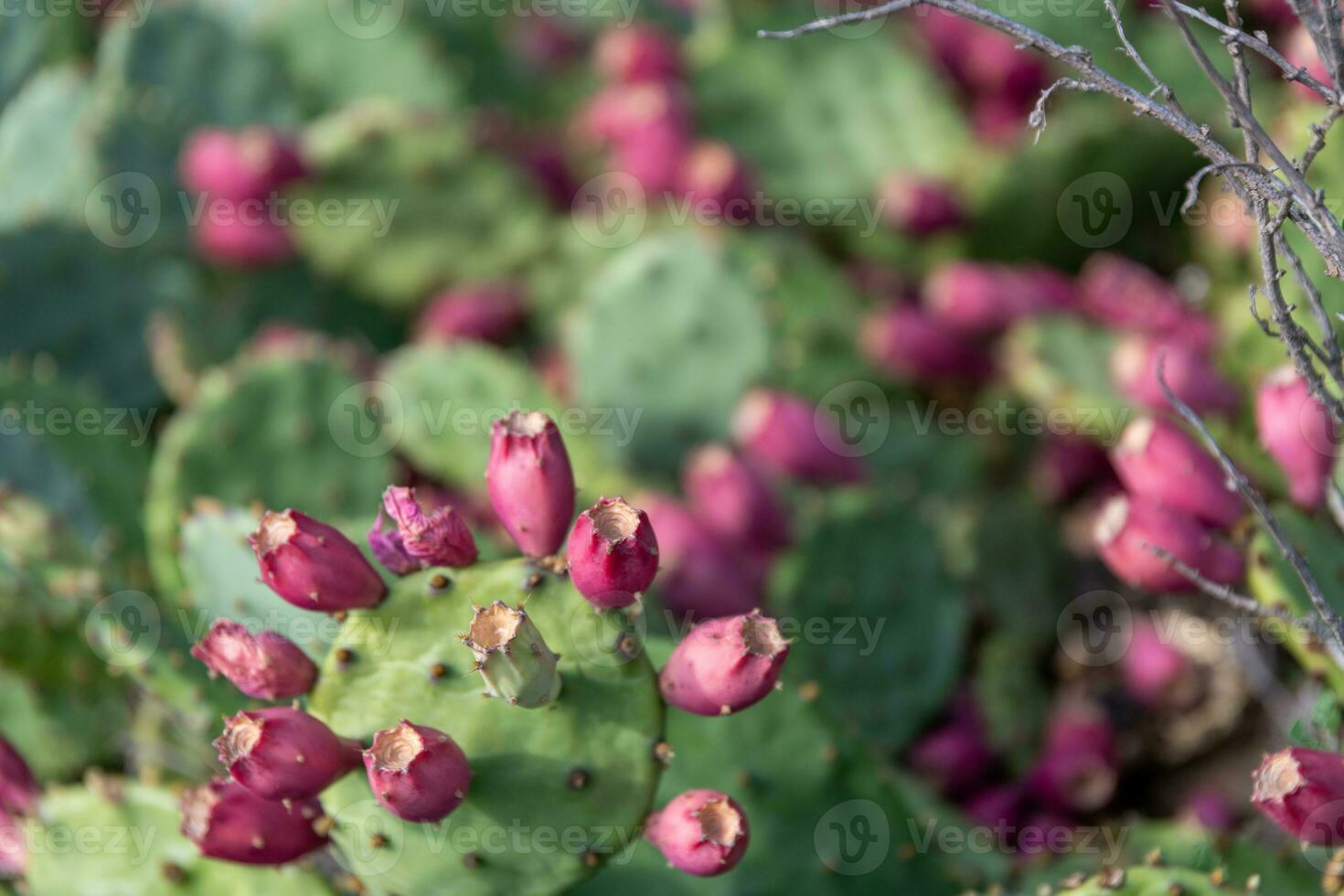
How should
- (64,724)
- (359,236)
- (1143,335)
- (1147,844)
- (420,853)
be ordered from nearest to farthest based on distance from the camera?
(420,853)
(1147,844)
(64,724)
(1143,335)
(359,236)

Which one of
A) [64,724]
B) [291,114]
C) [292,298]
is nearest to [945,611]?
[64,724]

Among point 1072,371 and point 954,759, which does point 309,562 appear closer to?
point 954,759

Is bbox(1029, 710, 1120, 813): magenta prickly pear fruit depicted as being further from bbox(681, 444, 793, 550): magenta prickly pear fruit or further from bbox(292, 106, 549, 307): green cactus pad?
bbox(292, 106, 549, 307): green cactus pad

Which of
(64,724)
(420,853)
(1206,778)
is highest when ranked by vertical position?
(420,853)

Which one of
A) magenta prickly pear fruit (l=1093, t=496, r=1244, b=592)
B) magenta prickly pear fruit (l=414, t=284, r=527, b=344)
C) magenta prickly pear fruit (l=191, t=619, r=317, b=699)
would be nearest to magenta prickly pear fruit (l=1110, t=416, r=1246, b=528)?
magenta prickly pear fruit (l=1093, t=496, r=1244, b=592)

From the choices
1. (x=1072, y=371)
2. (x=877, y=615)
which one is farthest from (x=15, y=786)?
(x=1072, y=371)

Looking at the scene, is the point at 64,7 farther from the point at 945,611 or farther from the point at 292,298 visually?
the point at 945,611
